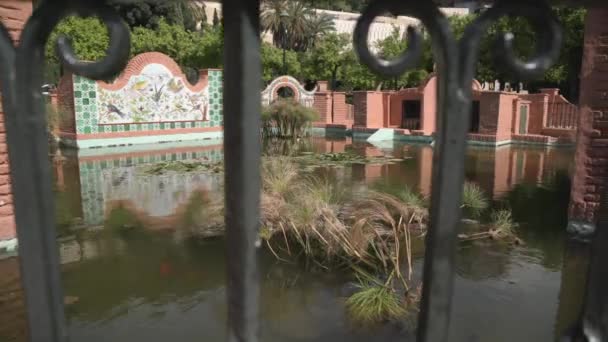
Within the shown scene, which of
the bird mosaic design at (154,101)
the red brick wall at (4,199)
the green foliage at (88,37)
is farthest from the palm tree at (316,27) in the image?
the red brick wall at (4,199)

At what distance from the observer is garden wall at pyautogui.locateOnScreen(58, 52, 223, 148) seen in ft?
49.8

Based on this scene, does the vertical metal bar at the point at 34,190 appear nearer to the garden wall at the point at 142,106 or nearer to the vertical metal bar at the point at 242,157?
the vertical metal bar at the point at 242,157

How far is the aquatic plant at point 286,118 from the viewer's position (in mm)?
A: 16703

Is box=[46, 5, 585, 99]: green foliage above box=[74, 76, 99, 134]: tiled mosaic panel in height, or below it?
above

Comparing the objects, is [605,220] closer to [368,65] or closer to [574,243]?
[368,65]

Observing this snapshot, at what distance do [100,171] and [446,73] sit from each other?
10792mm

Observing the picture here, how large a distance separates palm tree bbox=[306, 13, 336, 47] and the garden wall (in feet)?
53.9

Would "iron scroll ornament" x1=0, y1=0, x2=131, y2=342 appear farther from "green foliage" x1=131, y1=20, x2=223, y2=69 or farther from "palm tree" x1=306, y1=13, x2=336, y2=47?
"palm tree" x1=306, y1=13, x2=336, y2=47

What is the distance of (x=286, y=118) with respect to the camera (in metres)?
16.8

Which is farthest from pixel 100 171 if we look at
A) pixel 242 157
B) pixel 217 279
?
pixel 242 157

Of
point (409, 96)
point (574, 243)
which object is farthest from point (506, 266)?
point (409, 96)

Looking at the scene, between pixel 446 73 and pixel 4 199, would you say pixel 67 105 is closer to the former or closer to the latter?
pixel 4 199

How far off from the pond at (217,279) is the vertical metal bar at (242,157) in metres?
0.06

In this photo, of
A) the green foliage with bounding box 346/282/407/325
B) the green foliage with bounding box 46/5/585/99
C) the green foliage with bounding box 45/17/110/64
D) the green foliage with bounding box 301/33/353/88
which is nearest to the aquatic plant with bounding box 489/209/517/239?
the green foliage with bounding box 346/282/407/325
